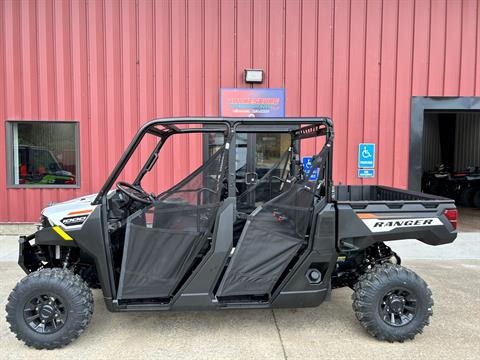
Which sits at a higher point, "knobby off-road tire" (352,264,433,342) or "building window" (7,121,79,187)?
"building window" (7,121,79,187)

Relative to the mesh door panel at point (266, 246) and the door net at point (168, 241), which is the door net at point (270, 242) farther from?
the door net at point (168, 241)

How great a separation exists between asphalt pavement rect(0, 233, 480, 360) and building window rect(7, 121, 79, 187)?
350 cm

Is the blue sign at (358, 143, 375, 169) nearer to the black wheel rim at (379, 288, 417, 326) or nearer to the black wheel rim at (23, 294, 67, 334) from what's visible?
the black wheel rim at (379, 288, 417, 326)

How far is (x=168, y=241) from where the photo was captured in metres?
3.16

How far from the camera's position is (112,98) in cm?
714

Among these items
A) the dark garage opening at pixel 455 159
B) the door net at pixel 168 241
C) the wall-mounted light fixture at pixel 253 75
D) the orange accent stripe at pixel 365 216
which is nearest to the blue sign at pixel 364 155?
the wall-mounted light fixture at pixel 253 75

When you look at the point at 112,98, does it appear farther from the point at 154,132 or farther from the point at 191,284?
the point at 191,284

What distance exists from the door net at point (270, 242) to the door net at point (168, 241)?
319mm

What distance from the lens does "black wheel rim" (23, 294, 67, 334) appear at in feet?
10.1

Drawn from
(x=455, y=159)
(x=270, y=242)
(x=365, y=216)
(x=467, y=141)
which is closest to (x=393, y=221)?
(x=365, y=216)

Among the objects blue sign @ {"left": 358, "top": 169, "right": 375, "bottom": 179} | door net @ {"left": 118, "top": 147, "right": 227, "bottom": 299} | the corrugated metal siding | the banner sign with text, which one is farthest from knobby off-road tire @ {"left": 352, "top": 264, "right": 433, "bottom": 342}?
the corrugated metal siding

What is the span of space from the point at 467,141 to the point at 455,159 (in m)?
0.93

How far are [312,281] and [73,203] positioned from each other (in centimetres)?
218

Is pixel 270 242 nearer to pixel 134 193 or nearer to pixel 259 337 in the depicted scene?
pixel 259 337
